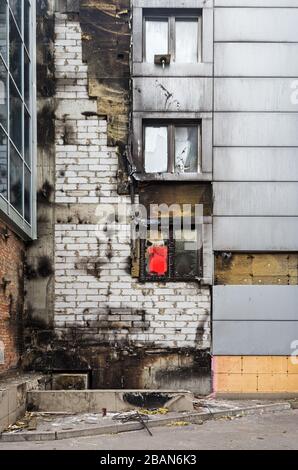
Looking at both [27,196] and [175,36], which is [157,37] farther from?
[27,196]

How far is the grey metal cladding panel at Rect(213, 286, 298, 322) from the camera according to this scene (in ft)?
45.2

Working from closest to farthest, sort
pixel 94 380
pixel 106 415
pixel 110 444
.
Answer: pixel 110 444 → pixel 106 415 → pixel 94 380

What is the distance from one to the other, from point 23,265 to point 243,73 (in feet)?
22.2

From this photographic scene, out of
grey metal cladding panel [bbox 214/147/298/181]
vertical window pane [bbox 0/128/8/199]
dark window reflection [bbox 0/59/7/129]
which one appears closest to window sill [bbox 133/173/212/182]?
grey metal cladding panel [bbox 214/147/298/181]

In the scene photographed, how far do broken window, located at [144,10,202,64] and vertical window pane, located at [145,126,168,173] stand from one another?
1756 mm

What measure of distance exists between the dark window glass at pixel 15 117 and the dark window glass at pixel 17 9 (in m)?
1.57

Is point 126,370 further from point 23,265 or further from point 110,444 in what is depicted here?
point 110,444

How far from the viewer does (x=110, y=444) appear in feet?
31.0

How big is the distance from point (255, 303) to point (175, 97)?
202 inches

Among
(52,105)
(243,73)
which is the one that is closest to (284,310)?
(243,73)

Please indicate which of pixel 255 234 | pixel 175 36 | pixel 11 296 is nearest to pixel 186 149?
pixel 255 234

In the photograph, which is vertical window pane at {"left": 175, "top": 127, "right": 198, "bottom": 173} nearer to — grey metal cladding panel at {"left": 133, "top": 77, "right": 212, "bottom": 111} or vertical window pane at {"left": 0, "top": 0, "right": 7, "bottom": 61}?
grey metal cladding panel at {"left": 133, "top": 77, "right": 212, "bottom": 111}

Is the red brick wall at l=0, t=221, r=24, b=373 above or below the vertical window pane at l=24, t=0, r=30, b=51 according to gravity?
below

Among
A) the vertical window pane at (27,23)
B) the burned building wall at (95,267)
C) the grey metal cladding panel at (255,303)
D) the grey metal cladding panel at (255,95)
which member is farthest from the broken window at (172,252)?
the vertical window pane at (27,23)
